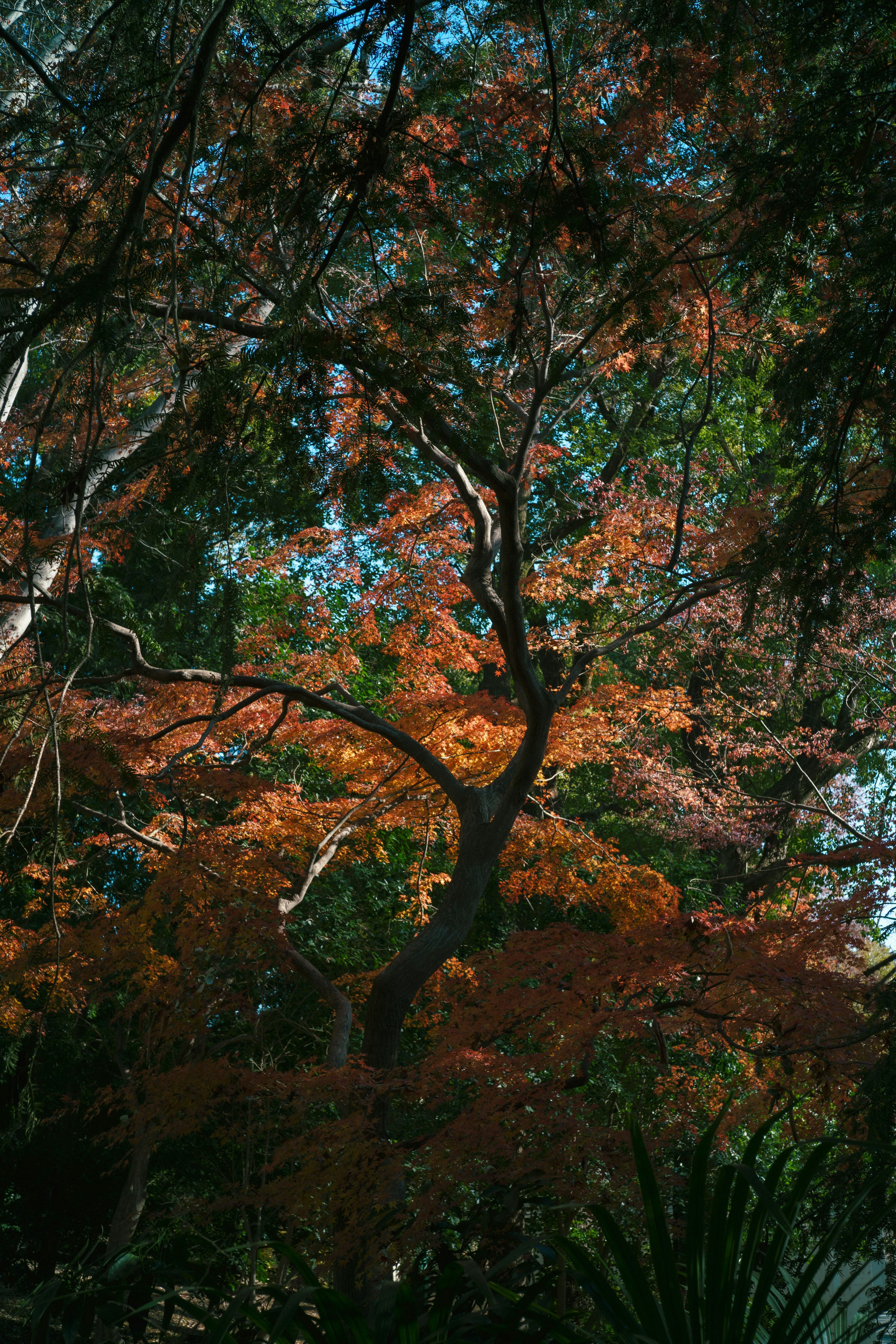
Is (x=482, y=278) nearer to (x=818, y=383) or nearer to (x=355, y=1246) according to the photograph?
→ (x=818, y=383)

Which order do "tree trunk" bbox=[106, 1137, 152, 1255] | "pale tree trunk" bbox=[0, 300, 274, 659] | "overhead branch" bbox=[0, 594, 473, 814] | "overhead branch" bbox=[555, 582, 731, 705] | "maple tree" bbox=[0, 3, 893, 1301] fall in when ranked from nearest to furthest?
"maple tree" bbox=[0, 3, 893, 1301] < "overhead branch" bbox=[0, 594, 473, 814] < "pale tree trunk" bbox=[0, 300, 274, 659] < "overhead branch" bbox=[555, 582, 731, 705] < "tree trunk" bbox=[106, 1137, 152, 1255]

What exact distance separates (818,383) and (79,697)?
4779mm

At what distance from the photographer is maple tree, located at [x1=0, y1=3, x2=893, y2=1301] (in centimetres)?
285

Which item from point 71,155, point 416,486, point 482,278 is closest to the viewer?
point 71,155

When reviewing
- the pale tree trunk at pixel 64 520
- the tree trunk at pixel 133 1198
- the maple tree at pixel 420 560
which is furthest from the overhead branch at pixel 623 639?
the tree trunk at pixel 133 1198

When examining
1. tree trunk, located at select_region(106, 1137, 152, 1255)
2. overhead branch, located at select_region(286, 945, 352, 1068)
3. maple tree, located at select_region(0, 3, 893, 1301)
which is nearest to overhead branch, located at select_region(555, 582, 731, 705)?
maple tree, located at select_region(0, 3, 893, 1301)

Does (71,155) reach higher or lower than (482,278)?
lower

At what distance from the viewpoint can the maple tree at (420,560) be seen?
285cm

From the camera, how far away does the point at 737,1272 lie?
1.99 meters

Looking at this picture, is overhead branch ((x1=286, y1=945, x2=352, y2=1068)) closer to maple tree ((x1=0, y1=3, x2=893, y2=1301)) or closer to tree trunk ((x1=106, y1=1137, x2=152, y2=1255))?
maple tree ((x1=0, y1=3, x2=893, y2=1301))

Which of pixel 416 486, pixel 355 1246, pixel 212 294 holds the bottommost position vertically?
pixel 355 1246

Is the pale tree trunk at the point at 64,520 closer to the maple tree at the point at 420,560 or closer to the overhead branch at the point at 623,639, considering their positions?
the maple tree at the point at 420,560

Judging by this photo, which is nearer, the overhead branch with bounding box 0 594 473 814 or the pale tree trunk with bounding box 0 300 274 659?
the overhead branch with bounding box 0 594 473 814

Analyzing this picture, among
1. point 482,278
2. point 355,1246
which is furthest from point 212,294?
point 355,1246
